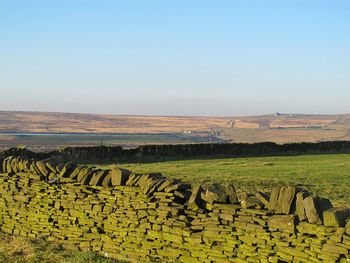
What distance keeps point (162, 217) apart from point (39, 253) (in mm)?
2864

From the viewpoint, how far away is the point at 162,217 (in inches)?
379

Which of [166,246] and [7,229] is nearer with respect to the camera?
[166,246]

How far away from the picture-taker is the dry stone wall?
7812 millimetres

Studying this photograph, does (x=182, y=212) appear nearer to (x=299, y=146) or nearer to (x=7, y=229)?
(x=7, y=229)

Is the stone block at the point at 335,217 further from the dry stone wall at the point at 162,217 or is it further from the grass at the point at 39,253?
the grass at the point at 39,253

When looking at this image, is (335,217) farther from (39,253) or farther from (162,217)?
(39,253)

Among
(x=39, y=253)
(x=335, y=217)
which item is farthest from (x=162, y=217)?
(x=335, y=217)

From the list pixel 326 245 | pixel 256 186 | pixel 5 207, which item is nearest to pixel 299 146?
pixel 256 186

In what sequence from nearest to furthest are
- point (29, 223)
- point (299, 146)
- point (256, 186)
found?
point (29, 223)
point (256, 186)
point (299, 146)

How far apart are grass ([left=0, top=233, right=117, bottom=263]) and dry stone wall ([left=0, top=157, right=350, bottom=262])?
275 millimetres

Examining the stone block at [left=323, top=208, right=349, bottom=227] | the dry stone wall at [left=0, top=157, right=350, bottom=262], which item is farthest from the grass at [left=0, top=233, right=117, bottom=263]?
the stone block at [left=323, top=208, right=349, bottom=227]

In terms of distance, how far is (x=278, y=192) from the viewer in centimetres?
822

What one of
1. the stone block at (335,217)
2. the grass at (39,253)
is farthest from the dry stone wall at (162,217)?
the grass at (39,253)

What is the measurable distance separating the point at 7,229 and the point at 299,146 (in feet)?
104
